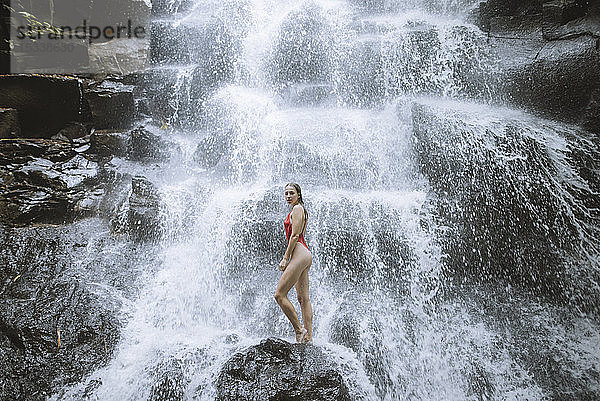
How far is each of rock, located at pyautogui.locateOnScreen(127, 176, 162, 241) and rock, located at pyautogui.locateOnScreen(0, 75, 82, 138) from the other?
3215 mm

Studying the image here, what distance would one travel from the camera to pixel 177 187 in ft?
25.0

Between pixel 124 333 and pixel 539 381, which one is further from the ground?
pixel 539 381

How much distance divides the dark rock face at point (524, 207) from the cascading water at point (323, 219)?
1.37 ft

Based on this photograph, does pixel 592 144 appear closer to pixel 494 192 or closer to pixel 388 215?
pixel 494 192

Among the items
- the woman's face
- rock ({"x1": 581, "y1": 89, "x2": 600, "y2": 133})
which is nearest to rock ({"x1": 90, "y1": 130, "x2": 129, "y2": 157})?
the woman's face

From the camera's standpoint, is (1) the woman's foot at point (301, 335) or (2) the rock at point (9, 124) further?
(2) the rock at point (9, 124)

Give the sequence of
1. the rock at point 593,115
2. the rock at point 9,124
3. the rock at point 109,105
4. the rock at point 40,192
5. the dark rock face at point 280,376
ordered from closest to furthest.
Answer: the dark rock face at point 280,376 → the rock at point 40,192 → the rock at point 593,115 → the rock at point 9,124 → the rock at point 109,105

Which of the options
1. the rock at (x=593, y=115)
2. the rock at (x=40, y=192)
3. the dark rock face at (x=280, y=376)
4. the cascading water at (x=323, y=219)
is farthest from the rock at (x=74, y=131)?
the rock at (x=593, y=115)

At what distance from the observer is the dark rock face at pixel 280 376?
3867mm

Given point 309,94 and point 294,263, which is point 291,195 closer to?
point 294,263

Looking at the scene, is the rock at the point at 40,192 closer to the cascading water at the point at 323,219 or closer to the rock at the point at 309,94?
the cascading water at the point at 323,219

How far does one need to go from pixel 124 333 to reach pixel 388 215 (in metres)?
4.44

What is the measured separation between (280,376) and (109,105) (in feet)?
25.8

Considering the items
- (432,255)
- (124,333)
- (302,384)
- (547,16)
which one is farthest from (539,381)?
(547,16)
